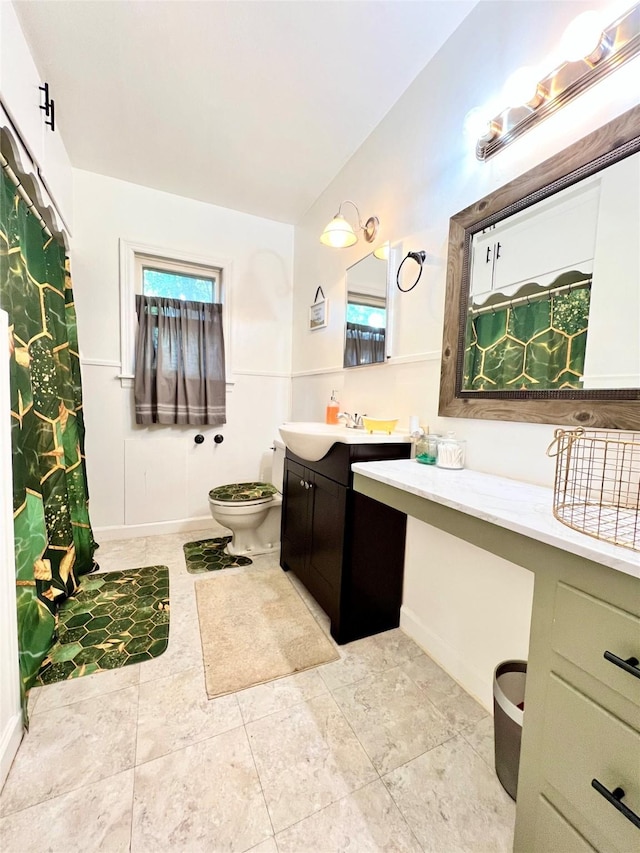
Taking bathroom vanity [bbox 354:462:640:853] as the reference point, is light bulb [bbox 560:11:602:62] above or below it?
above

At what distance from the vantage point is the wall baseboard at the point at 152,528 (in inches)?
93.6

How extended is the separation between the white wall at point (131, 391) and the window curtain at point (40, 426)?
329 millimetres

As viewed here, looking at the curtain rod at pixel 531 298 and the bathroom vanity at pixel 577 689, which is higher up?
the curtain rod at pixel 531 298

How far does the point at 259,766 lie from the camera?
3.17ft

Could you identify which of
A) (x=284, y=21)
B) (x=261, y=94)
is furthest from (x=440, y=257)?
(x=261, y=94)

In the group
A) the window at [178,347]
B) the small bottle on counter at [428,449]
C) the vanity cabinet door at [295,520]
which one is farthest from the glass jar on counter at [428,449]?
the window at [178,347]

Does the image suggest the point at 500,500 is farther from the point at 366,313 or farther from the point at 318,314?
the point at 318,314

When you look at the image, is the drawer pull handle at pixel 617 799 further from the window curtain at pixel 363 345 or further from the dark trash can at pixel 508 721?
the window curtain at pixel 363 345

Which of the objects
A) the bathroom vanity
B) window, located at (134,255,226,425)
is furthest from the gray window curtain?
the bathroom vanity

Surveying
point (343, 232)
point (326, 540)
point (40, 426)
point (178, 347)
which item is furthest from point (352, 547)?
point (178, 347)

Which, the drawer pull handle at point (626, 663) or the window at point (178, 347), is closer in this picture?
the drawer pull handle at point (626, 663)

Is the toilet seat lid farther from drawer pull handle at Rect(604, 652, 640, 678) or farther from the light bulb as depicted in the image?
the light bulb

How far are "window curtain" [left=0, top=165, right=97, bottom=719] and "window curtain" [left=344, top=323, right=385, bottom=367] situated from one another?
1.47 metres

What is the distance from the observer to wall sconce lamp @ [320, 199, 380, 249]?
5.58 feet
